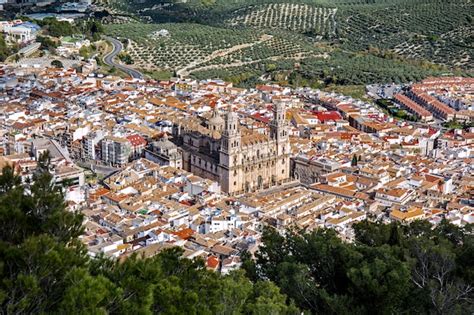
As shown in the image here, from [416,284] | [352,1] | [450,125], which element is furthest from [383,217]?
[352,1]

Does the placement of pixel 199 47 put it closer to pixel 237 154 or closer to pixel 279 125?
pixel 279 125

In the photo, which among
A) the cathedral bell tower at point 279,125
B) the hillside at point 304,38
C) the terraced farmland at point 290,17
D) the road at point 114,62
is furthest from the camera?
the terraced farmland at point 290,17

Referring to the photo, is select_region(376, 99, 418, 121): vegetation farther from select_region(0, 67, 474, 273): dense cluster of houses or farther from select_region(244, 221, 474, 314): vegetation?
select_region(244, 221, 474, 314): vegetation

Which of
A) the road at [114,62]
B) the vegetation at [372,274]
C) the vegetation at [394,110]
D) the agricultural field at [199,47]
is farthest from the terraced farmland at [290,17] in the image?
the vegetation at [372,274]

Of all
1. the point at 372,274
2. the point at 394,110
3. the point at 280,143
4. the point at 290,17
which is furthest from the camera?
the point at 290,17

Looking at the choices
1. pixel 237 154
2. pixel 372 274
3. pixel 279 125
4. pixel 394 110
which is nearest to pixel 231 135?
pixel 237 154

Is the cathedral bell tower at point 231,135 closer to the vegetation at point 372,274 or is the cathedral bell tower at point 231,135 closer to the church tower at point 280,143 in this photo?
Result: the church tower at point 280,143
